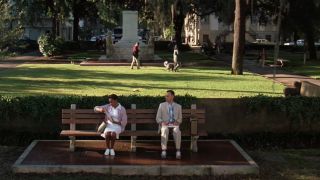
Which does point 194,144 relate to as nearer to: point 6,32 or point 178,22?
point 6,32

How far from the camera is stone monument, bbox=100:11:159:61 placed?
43.0 m

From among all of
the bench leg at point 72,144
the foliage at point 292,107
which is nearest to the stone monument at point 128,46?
the foliage at point 292,107

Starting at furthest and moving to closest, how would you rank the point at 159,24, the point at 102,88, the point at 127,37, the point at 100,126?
the point at 159,24, the point at 127,37, the point at 102,88, the point at 100,126

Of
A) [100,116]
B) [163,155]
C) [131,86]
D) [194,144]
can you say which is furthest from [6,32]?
[163,155]

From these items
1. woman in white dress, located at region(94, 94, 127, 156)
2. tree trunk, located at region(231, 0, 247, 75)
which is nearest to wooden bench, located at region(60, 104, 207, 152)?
woman in white dress, located at region(94, 94, 127, 156)

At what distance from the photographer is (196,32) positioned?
316 ft

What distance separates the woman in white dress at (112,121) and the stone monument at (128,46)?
3222 cm

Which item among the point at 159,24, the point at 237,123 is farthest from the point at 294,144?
the point at 159,24

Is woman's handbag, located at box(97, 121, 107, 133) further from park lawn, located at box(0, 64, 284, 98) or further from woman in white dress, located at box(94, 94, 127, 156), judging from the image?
park lawn, located at box(0, 64, 284, 98)

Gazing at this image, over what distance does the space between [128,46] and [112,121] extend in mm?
34364

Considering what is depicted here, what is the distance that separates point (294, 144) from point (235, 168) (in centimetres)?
332

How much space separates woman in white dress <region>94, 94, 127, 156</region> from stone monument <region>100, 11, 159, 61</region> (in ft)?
106

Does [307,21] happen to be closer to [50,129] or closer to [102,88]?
[102,88]

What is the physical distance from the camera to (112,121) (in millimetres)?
9797
